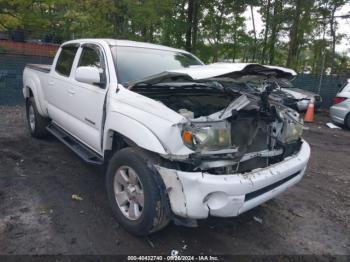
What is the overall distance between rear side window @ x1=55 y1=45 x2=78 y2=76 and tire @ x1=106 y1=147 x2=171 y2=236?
2.22 meters

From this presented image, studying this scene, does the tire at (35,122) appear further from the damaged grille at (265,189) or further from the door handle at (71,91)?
the damaged grille at (265,189)

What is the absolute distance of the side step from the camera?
367cm

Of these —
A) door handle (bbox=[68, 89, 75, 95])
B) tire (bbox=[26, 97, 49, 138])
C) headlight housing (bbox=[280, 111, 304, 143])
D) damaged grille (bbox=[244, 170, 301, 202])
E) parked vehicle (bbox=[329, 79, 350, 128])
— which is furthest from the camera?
parked vehicle (bbox=[329, 79, 350, 128])

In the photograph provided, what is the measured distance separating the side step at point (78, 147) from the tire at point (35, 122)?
378 millimetres

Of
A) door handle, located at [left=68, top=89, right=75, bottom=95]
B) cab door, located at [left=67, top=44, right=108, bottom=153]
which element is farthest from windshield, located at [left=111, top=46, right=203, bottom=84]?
door handle, located at [left=68, top=89, right=75, bottom=95]

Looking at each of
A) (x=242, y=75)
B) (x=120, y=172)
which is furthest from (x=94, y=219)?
(x=242, y=75)

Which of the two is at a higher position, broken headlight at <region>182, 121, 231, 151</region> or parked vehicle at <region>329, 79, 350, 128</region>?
broken headlight at <region>182, 121, 231, 151</region>

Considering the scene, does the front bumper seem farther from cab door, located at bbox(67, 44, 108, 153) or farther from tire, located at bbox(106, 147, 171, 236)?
cab door, located at bbox(67, 44, 108, 153)

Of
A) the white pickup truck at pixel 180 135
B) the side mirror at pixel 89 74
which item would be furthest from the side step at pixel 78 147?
the side mirror at pixel 89 74

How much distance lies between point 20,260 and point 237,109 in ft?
7.29

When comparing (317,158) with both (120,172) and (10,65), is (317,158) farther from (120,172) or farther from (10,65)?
(10,65)

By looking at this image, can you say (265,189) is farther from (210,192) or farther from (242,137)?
(210,192)

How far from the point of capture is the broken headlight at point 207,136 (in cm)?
256

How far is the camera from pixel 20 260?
2.57m
